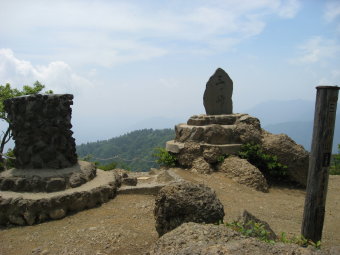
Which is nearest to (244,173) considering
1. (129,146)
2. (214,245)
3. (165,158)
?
(165,158)

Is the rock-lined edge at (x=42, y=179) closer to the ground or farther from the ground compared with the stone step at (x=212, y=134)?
closer to the ground

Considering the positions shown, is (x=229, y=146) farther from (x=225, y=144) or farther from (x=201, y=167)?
(x=201, y=167)

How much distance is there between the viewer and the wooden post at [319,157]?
13.2 ft

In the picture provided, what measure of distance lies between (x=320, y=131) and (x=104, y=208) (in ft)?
13.2

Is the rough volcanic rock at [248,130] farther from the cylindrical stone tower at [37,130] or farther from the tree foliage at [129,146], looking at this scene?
the tree foliage at [129,146]

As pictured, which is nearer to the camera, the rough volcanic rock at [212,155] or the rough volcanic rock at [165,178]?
the rough volcanic rock at [165,178]

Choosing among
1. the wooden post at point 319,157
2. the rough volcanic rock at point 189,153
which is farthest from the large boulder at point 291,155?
the wooden post at point 319,157

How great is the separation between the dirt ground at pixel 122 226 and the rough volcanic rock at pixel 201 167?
1.16 meters

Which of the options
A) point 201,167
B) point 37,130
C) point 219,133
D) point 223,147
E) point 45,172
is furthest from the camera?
point 219,133

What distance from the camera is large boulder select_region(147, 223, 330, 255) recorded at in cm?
263

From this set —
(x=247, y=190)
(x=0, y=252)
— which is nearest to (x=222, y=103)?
(x=247, y=190)

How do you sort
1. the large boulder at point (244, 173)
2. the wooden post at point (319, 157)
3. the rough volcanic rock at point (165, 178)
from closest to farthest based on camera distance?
the wooden post at point (319, 157) → the rough volcanic rock at point (165, 178) → the large boulder at point (244, 173)

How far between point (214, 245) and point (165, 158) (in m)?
7.18

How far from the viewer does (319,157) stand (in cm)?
410
